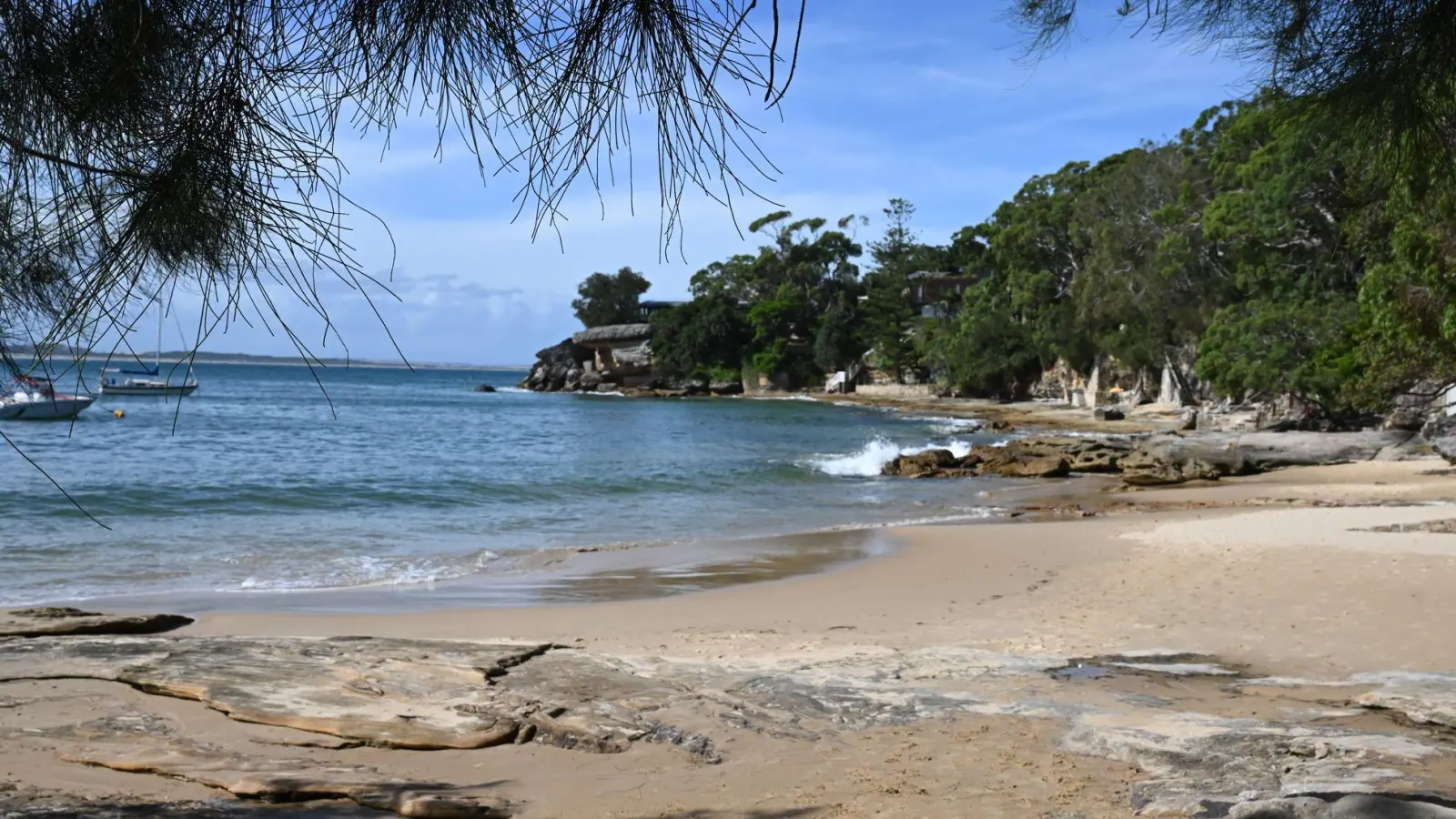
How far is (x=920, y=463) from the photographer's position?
950 inches

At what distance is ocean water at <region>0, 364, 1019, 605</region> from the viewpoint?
12.0 meters

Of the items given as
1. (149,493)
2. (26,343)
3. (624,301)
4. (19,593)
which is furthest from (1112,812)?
(624,301)

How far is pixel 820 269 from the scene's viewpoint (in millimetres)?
79062

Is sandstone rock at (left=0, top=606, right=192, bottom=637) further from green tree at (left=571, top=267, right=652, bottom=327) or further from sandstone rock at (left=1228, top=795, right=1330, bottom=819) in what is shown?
green tree at (left=571, top=267, right=652, bottom=327)

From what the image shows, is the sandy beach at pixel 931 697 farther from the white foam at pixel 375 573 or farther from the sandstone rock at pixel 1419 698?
the white foam at pixel 375 573

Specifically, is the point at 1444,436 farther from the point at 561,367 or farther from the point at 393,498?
the point at 561,367

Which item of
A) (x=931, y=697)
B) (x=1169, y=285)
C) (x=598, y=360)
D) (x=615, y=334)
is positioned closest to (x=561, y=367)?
(x=598, y=360)

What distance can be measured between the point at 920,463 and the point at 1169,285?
711 inches

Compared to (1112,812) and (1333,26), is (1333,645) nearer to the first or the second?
(1112,812)

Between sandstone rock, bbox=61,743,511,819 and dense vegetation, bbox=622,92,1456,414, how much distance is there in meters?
3.76

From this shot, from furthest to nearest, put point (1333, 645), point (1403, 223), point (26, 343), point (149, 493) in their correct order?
point (149, 493), point (1403, 223), point (1333, 645), point (26, 343)

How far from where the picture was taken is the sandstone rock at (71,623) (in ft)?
20.4

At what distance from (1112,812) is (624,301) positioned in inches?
3672

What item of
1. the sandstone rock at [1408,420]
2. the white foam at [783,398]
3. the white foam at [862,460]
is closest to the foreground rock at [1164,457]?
the sandstone rock at [1408,420]
